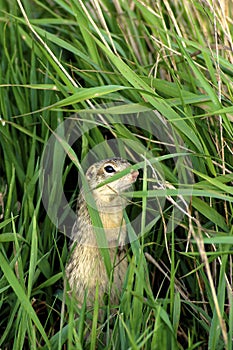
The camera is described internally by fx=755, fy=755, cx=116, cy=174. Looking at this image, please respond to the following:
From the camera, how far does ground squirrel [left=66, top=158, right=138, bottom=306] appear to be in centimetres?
289

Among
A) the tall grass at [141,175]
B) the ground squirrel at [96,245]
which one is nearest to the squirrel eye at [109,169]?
the ground squirrel at [96,245]

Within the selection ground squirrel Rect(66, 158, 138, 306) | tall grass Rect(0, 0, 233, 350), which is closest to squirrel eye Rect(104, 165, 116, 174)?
ground squirrel Rect(66, 158, 138, 306)

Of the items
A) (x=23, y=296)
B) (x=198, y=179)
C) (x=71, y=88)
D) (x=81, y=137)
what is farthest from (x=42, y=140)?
(x=23, y=296)

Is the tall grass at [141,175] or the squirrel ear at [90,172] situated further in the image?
the squirrel ear at [90,172]

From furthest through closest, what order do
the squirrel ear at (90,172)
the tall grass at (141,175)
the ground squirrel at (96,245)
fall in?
the squirrel ear at (90,172) → the ground squirrel at (96,245) → the tall grass at (141,175)

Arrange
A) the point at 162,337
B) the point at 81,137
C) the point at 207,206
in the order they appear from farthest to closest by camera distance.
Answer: the point at 81,137 → the point at 207,206 → the point at 162,337

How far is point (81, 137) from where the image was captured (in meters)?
3.37

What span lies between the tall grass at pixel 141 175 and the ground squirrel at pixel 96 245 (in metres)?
0.07

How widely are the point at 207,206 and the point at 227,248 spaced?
0.38 metres

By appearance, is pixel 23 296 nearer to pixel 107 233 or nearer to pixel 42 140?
pixel 107 233

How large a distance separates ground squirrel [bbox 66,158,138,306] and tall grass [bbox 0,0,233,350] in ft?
0.21

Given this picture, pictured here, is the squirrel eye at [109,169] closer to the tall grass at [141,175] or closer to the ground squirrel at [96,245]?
the ground squirrel at [96,245]

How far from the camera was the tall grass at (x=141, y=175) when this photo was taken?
8.04ft

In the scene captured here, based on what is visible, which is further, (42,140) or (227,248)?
(42,140)
